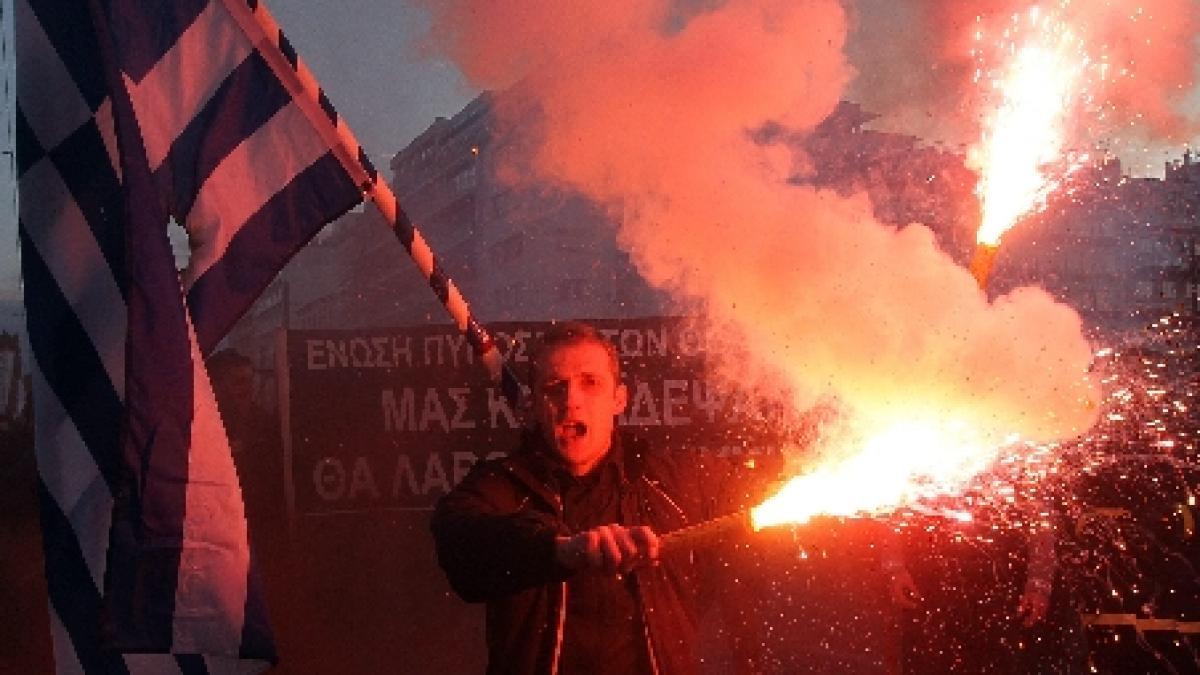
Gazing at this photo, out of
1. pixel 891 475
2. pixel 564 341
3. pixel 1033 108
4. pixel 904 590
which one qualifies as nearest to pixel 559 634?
pixel 564 341

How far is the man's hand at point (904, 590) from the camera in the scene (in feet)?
17.1

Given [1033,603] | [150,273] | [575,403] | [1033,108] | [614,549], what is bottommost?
[1033,603]

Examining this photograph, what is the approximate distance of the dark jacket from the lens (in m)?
2.80

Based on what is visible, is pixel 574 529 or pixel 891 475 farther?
pixel 891 475

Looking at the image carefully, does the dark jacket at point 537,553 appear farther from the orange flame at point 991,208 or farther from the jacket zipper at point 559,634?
the orange flame at point 991,208

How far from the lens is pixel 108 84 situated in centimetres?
326

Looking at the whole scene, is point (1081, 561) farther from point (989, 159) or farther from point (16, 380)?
point (16, 380)

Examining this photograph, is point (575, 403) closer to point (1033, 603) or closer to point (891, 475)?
point (891, 475)

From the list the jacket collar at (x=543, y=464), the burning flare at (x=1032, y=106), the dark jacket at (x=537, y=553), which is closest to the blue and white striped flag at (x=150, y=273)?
the dark jacket at (x=537, y=553)

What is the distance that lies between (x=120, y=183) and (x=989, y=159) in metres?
5.22

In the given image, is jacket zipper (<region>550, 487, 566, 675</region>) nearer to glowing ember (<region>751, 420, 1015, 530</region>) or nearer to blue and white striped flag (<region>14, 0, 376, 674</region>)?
glowing ember (<region>751, 420, 1015, 530</region>)

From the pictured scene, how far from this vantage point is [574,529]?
3098 mm

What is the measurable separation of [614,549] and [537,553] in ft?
0.83

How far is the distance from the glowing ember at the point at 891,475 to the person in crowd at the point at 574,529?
11.6 inches
